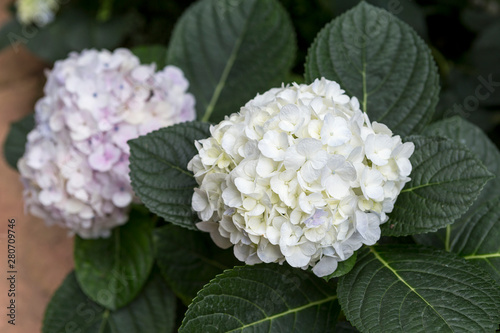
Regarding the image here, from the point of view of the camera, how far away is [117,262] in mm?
1275

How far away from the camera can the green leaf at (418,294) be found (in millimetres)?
745

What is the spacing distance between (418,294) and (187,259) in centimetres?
57

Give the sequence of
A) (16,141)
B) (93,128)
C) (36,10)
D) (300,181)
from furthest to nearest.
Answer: (36,10)
(16,141)
(93,128)
(300,181)

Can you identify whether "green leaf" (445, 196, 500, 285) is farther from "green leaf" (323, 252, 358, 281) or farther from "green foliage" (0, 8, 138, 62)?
"green foliage" (0, 8, 138, 62)

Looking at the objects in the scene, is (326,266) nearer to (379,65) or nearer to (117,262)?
(379,65)

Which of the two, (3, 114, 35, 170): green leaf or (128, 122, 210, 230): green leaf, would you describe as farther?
(3, 114, 35, 170): green leaf

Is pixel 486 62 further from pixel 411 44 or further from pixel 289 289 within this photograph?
pixel 289 289

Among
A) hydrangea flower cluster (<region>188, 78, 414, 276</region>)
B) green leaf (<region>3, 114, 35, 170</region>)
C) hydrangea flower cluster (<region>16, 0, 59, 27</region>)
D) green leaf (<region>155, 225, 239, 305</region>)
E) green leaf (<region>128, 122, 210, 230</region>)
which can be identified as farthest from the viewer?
hydrangea flower cluster (<region>16, 0, 59, 27</region>)

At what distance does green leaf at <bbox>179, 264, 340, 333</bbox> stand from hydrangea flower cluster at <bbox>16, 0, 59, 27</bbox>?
1325 mm

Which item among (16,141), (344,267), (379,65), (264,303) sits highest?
(379,65)

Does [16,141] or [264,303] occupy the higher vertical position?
[264,303]

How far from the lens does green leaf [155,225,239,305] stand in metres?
1.17

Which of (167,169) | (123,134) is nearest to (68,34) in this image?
(123,134)

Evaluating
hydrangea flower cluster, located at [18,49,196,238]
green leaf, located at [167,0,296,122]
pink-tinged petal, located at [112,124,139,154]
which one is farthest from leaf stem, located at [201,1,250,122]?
pink-tinged petal, located at [112,124,139,154]
